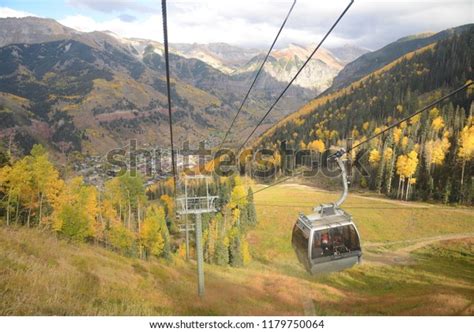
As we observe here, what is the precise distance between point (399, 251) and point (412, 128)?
185ft

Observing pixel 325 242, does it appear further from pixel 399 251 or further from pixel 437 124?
pixel 437 124

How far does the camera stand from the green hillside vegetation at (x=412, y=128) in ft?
234

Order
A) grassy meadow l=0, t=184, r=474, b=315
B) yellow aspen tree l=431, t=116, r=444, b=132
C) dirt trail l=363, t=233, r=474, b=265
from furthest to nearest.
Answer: yellow aspen tree l=431, t=116, r=444, b=132 → dirt trail l=363, t=233, r=474, b=265 → grassy meadow l=0, t=184, r=474, b=315

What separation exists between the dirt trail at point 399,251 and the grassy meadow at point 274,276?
0.38 ft

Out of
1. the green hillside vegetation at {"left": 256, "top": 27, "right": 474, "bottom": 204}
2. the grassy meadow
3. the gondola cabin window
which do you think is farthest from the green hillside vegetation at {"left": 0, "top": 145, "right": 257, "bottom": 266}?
the green hillside vegetation at {"left": 256, "top": 27, "right": 474, "bottom": 204}

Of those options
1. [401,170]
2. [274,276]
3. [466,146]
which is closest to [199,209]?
[274,276]

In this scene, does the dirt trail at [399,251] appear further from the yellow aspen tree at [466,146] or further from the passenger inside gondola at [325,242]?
the passenger inside gondola at [325,242]

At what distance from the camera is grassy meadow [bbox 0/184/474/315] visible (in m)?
16.6

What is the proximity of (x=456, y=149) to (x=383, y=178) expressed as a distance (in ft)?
53.4

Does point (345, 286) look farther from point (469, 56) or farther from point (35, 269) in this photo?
point (469, 56)

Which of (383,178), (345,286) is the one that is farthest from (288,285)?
(383,178)

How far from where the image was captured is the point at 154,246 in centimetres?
4947

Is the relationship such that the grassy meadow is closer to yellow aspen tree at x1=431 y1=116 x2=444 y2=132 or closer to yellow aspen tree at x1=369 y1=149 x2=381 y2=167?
yellow aspen tree at x1=369 y1=149 x2=381 y2=167

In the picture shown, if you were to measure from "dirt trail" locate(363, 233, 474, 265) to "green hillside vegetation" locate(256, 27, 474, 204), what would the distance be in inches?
622
